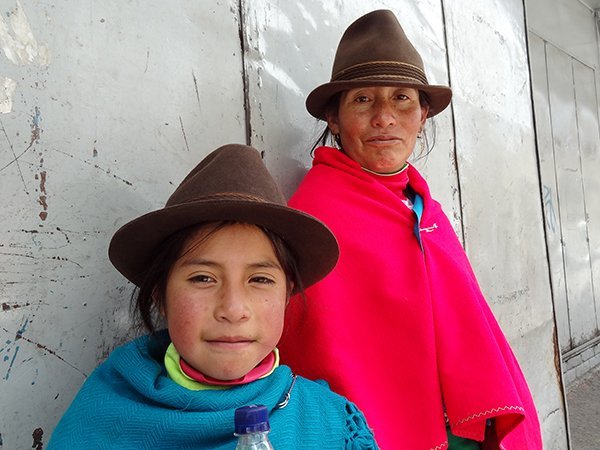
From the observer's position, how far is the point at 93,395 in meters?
1.13

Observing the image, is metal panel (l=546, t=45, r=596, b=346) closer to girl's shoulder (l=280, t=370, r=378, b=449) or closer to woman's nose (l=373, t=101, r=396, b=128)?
woman's nose (l=373, t=101, r=396, b=128)

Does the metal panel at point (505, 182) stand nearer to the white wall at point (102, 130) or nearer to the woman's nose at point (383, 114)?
the white wall at point (102, 130)

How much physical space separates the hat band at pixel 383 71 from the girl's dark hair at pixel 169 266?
0.66 metres

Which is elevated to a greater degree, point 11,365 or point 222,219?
point 222,219

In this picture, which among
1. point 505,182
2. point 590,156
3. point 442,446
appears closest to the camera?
point 442,446

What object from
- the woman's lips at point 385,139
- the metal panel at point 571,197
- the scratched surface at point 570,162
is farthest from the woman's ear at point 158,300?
the metal panel at point 571,197

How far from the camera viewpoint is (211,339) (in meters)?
1.17

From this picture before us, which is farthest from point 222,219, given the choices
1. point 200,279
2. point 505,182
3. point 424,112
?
point 505,182

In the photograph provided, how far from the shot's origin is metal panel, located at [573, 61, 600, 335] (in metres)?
6.38

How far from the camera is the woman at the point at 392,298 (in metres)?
1.57

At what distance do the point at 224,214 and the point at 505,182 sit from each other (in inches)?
104

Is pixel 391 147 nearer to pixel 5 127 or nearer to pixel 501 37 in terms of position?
pixel 5 127

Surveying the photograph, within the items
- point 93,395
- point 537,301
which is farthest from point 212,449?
point 537,301

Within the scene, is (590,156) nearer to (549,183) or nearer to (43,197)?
(549,183)
